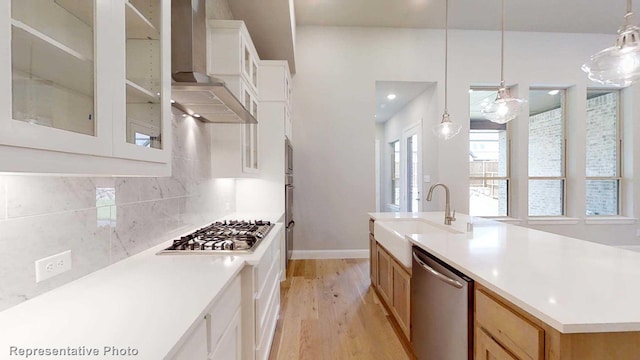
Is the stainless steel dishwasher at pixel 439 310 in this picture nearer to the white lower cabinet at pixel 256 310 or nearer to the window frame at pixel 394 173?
the white lower cabinet at pixel 256 310

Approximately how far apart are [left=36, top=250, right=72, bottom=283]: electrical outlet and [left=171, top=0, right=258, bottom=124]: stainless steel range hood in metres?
0.95

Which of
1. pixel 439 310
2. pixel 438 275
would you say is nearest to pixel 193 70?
pixel 438 275

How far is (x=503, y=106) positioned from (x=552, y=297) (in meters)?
2.19

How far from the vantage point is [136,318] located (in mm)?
820

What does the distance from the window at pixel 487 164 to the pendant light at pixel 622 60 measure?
9.05 feet

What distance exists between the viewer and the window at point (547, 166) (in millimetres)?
4656

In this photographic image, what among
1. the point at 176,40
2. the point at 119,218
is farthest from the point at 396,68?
the point at 119,218

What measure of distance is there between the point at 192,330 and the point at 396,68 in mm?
4539

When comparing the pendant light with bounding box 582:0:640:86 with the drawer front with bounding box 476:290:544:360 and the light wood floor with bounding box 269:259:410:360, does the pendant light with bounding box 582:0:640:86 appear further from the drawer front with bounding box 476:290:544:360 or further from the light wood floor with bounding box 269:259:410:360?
the light wood floor with bounding box 269:259:410:360

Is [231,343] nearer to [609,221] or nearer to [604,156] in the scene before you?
[609,221]

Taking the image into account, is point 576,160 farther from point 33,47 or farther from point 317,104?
point 33,47

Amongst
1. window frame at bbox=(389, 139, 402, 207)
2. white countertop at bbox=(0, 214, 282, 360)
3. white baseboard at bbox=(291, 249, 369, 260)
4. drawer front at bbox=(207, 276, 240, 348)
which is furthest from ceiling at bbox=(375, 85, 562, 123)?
white countertop at bbox=(0, 214, 282, 360)

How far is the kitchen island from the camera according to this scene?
836 millimetres

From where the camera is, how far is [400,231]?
2.66 m
